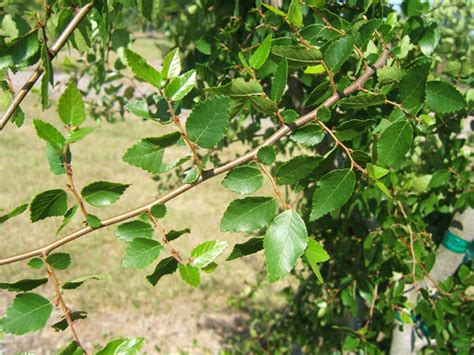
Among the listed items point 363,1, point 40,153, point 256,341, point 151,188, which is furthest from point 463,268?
point 40,153

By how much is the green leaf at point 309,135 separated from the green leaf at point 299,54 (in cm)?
8

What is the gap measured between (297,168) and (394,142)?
0.39 ft

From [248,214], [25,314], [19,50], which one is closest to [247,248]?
[248,214]

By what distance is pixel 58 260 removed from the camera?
23.9 inches

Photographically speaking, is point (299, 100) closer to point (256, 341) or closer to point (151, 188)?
point (256, 341)

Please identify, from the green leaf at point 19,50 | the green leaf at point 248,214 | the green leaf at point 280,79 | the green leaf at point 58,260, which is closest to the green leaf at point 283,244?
the green leaf at point 248,214

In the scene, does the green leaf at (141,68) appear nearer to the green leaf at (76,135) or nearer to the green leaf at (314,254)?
the green leaf at (76,135)

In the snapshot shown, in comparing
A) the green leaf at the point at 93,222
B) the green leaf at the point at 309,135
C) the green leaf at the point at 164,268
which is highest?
the green leaf at the point at 309,135

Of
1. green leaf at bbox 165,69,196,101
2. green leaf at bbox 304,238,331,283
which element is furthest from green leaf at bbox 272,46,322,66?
green leaf at bbox 304,238,331,283

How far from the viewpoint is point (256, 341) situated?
2.52 metres

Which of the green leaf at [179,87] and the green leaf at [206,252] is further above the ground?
the green leaf at [179,87]

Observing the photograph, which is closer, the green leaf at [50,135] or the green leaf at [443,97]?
the green leaf at [50,135]

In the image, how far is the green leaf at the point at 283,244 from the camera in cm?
53

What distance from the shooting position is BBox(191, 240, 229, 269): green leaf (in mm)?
570
